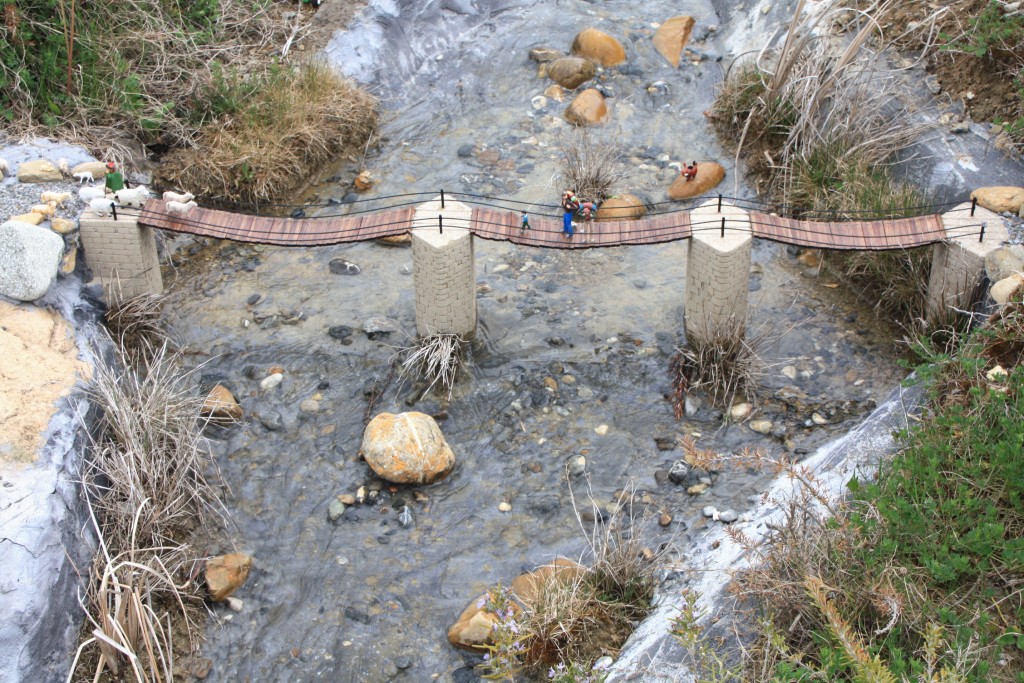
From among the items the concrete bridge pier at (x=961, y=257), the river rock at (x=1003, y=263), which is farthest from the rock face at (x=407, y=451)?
the river rock at (x=1003, y=263)

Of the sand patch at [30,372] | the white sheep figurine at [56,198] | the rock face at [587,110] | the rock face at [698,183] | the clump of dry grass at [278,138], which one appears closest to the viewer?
the sand patch at [30,372]

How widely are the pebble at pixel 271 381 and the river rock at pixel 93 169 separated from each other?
2.12 meters

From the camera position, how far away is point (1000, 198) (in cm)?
716

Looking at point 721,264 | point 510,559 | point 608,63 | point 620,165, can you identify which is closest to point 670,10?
point 608,63

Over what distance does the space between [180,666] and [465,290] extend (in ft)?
9.45

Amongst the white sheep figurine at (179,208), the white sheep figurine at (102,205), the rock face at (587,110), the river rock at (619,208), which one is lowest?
the river rock at (619,208)

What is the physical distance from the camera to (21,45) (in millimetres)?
8242

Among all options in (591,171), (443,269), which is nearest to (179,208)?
(443,269)

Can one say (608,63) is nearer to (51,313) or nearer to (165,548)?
(51,313)

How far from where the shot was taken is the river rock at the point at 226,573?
5.70 meters

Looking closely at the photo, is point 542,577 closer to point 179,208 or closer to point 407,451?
point 407,451

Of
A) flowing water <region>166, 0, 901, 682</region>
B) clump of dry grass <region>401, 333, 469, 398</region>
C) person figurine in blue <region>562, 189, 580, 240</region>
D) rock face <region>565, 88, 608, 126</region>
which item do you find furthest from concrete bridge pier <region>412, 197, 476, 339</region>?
rock face <region>565, 88, 608, 126</region>

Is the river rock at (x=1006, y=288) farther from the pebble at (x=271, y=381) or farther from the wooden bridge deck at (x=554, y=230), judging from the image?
the pebble at (x=271, y=381)

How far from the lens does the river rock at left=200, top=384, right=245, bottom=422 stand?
6676mm
